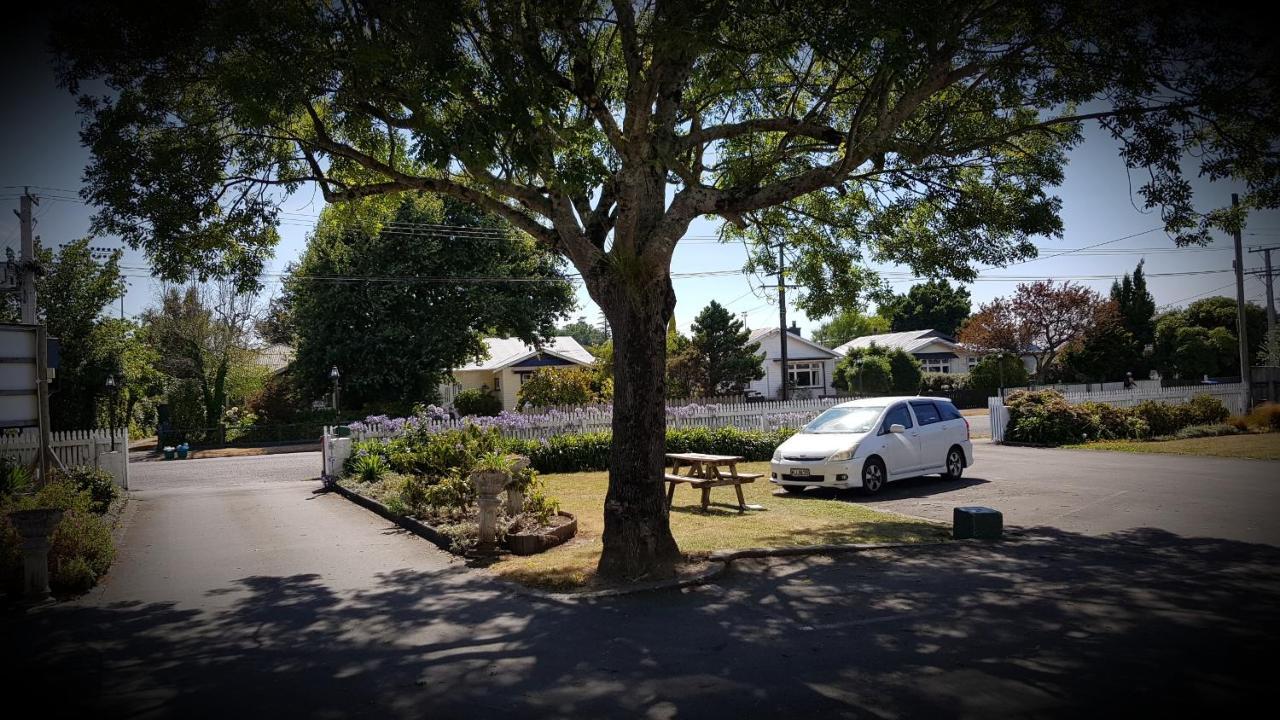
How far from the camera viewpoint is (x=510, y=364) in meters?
39.0

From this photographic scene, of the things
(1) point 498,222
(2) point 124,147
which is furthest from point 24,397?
(1) point 498,222

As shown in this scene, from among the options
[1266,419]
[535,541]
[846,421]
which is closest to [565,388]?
[846,421]

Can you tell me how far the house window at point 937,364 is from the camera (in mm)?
58719

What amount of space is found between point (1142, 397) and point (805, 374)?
30.3 m

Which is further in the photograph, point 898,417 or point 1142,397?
point 1142,397

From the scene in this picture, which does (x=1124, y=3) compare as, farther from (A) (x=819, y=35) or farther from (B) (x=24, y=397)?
(B) (x=24, y=397)

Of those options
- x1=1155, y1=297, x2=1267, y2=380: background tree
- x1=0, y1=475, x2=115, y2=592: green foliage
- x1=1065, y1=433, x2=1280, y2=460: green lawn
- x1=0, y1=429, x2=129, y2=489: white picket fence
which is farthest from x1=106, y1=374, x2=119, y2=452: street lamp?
x1=1155, y1=297, x2=1267, y2=380: background tree

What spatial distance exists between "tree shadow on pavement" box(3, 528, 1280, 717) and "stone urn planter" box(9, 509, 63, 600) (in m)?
0.54

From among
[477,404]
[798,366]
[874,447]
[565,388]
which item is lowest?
[874,447]

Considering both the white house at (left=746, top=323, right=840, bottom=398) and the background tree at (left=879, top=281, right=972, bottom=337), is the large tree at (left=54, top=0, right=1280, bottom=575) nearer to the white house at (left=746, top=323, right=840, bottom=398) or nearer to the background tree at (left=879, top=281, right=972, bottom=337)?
the white house at (left=746, top=323, right=840, bottom=398)

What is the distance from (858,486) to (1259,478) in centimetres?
756

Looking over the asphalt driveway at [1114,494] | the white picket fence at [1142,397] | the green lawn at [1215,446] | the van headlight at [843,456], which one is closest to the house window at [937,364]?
the white picket fence at [1142,397]

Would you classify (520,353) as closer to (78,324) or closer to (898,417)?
(78,324)

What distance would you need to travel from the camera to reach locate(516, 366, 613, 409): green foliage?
26453 mm
